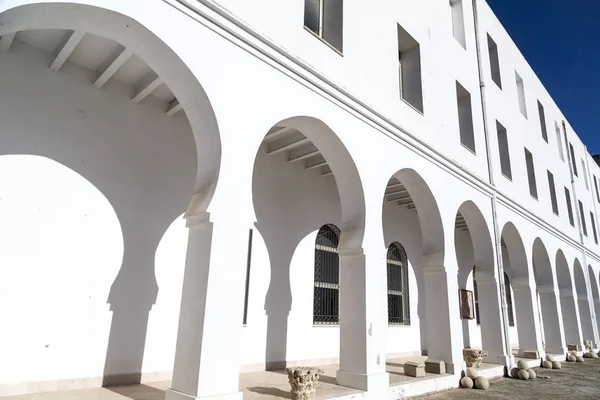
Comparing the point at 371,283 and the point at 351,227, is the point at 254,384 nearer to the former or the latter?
the point at 371,283

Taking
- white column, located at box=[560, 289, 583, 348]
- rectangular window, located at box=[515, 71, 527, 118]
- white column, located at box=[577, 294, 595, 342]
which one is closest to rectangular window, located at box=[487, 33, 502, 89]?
rectangular window, located at box=[515, 71, 527, 118]

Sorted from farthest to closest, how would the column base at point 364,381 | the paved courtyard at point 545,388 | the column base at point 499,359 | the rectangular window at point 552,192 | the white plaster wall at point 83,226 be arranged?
1. the rectangular window at point 552,192
2. the column base at point 499,359
3. the paved courtyard at point 545,388
4. the column base at point 364,381
5. the white plaster wall at point 83,226

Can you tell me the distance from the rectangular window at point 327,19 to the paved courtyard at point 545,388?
6.94m

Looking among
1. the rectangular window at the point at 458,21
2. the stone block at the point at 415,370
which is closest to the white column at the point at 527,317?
the stone block at the point at 415,370

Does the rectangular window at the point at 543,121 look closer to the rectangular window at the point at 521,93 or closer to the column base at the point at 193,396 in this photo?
the rectangular window at the point at 521,93

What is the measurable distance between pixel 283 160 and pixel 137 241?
3.83 meters

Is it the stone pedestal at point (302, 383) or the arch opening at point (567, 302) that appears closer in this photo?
the stone pedestal at point (302, 383)

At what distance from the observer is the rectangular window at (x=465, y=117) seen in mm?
11867

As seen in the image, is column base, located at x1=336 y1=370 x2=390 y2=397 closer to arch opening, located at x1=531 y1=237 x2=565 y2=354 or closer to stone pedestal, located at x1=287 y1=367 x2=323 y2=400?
stone pedestal, located at x1=287 y1=367 x2=323 y2=400

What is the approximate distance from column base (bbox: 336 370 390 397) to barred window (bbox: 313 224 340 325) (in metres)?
2.56

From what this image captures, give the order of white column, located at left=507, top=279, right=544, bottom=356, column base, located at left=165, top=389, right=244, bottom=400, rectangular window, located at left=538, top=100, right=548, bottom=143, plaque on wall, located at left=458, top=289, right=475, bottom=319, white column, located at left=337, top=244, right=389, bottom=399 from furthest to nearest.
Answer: rectangular window, located at left=538, top=100, right=548, bottom=143, white column, located at left=507, top=279, right=544, bottom=356, plaque on wall, located at left=458, top=289, right=475, bottom=319, white column, located at left=337, top=244, right=389, bottom=399, column base, located at left=165, top=389, right=244, bottom=400

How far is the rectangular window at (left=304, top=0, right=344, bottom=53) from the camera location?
778cm

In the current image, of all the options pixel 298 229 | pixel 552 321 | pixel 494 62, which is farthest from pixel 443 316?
pixel 494 62

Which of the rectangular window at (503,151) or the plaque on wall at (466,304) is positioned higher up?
the rectangular window at (503,151)
